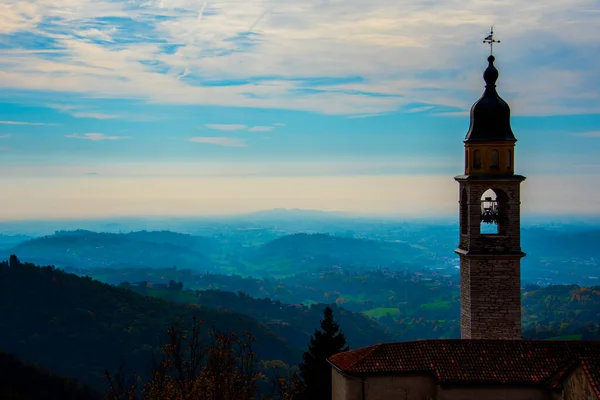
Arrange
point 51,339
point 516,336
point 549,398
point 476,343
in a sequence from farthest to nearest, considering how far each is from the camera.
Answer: point 51,339, point 516,336, point 476,343, point 549,398

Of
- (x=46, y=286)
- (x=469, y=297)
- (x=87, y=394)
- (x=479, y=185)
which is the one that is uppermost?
(x=46, y=286)

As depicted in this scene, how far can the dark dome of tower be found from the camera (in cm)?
2411

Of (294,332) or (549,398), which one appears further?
(294,332)

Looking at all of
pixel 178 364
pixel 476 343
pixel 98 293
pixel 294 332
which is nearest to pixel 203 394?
pixel 178 364

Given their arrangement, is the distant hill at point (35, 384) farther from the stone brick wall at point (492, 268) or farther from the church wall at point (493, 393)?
the church wall at point (493, 393)

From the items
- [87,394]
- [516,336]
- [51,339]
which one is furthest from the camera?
Answer: [51,339]

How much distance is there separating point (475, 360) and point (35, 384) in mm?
57408

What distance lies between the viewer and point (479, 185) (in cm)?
2414

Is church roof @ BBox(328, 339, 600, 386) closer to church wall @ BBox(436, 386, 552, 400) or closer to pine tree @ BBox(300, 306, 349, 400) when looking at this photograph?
church wall @ BBox(436, 386, 552, 400)

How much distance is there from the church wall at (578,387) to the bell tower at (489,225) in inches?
223

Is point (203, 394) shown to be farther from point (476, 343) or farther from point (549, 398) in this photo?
point (549, 398)

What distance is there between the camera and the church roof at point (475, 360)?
718 inches

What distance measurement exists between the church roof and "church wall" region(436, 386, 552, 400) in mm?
204

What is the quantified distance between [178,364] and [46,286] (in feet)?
396
